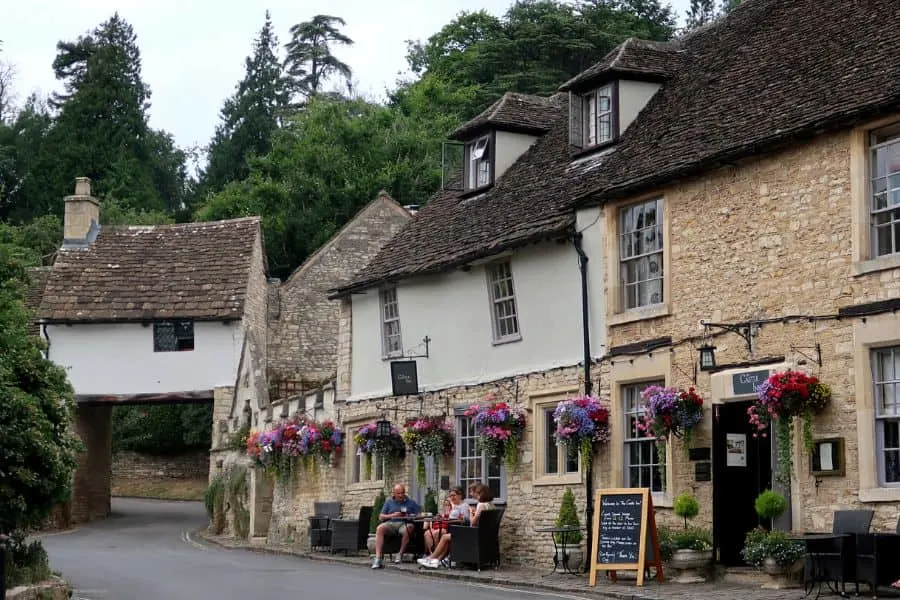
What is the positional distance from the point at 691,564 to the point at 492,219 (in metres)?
8.82

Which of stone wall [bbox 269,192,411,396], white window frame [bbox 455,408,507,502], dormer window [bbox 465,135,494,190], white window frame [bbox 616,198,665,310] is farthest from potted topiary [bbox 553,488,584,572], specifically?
stone wall [bbox 269,192,411,396]

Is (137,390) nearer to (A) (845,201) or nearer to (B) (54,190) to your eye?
(A) (845,201)

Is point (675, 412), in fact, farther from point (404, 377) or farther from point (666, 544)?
point (404, 377)

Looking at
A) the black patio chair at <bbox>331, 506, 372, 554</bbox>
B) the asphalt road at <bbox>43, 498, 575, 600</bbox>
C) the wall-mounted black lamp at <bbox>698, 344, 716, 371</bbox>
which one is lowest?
the asphalt road at <bbox>43, 498, 575, 600</bbox>

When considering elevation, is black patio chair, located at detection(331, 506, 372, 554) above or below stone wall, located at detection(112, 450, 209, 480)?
below

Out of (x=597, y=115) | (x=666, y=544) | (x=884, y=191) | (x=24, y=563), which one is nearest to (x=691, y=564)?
(x=666, y=544)

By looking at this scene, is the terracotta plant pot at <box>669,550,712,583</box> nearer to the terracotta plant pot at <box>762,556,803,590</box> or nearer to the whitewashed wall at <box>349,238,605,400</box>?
the terracotta plant pot at <box>762,556,803,590</box>

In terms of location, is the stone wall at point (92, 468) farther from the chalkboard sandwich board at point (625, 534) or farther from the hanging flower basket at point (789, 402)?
the hanging flower basket at point (789, 402)

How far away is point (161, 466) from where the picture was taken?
5644 centimetres

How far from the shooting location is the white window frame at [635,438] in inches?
813

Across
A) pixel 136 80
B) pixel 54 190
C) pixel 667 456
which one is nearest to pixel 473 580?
pixel 667 456

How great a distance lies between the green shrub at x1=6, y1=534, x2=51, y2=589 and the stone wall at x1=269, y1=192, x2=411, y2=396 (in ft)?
79.6

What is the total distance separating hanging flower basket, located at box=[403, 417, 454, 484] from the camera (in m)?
25.6

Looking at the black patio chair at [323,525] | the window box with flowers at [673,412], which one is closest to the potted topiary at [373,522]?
the black patio chair at [323,525]
